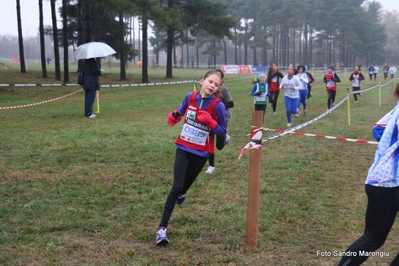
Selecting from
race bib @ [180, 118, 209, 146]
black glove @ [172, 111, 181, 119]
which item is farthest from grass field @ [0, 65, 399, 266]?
black glove @ [172, 111, 181, 119]

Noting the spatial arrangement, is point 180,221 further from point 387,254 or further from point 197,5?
point 197,5

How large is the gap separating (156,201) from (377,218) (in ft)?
11.6

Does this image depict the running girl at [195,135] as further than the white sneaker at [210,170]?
No

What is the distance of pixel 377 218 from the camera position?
314 cm

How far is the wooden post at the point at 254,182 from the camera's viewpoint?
14.1 feet

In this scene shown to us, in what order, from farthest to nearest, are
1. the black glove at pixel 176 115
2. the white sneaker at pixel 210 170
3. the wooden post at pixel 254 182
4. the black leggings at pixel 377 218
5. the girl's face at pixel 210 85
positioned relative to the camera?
the white sneaker at pixel 210 170, the black glove at pixel 176 115, the girl's face at pixel 210 85, the wooden post at pixel 254 182, the black leggings at pixel 377 218

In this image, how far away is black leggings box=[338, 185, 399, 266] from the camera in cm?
308

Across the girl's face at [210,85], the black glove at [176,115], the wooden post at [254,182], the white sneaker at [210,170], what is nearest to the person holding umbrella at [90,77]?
the white sneaker at [210,170]

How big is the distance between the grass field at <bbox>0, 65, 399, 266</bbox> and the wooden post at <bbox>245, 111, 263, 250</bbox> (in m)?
0.21

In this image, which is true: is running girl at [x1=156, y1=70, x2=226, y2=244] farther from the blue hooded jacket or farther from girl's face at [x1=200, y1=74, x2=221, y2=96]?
the blue hooded jacket

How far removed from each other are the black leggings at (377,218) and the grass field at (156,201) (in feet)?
3.76

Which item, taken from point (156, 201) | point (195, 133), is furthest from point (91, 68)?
point (195, 133)

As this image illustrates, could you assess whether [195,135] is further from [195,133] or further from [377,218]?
Result: [377,218]

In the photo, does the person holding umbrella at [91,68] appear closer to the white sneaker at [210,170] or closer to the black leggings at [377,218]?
the white sneaker at [210,170]
